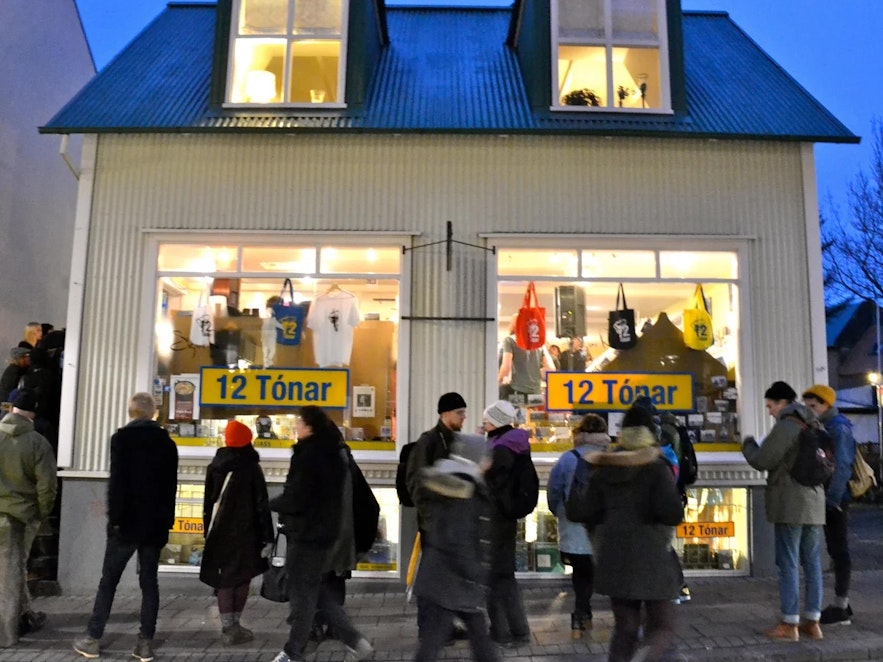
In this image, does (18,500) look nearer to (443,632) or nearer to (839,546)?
(443,632)

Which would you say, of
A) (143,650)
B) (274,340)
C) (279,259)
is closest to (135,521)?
(143,650)

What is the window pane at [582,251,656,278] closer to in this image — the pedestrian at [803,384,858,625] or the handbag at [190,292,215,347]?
the pedestrian at [803,384,858,625]

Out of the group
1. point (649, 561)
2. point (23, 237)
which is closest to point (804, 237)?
point (649, 561)

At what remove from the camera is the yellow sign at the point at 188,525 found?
28.0 ft

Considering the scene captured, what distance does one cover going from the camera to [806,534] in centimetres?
613

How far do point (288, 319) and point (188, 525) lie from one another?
8.32 feet

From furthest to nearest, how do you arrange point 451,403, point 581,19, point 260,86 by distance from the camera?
point 581,19 → point 260,86 → point 451,403

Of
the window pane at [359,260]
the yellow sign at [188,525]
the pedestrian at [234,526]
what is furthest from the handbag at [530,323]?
the yellow sign at [188,525]

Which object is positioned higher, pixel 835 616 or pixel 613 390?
pixel 613 390

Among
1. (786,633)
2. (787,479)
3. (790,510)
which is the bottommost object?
(786,633)

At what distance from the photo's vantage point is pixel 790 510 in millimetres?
6020

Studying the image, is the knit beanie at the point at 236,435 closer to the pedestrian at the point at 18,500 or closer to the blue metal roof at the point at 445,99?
the pedestrian at the point at 18,500

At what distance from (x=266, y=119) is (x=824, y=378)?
7019 millimetres

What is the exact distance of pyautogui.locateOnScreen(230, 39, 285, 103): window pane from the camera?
373 inches
